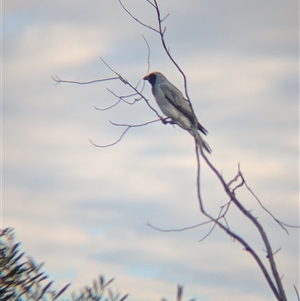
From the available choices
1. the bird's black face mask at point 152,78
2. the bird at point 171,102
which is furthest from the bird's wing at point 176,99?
the bird's black face mask at point 152,78

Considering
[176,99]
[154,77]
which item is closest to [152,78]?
[154,77]

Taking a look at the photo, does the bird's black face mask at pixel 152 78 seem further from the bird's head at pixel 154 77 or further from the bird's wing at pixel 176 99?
the bird's wing at pixel 176 99

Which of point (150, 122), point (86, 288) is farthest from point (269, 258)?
point (150, 122)

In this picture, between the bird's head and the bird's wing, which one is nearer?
the bird's wing

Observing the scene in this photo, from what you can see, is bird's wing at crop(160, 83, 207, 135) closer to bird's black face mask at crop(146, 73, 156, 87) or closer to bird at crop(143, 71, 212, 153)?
bird at crop(143, 71, 212, 153)

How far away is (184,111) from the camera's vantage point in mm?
9305

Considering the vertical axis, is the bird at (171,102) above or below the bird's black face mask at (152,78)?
below

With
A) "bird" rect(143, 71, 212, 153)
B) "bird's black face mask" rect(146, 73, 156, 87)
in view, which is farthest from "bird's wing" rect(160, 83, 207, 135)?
"bird's black face mask" rect(146, 73, 156, 87)

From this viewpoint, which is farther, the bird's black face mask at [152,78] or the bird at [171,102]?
the bird's black face mask at [152,78]

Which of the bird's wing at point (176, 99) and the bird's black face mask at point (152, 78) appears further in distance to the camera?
the bird's black face mask at point (152, 78)

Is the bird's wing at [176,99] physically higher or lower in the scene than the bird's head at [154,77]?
lower

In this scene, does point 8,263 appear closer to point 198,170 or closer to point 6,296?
point 6,296

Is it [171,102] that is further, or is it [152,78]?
[152,78]

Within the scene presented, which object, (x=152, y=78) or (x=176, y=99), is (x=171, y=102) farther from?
(x=152, y=78)
